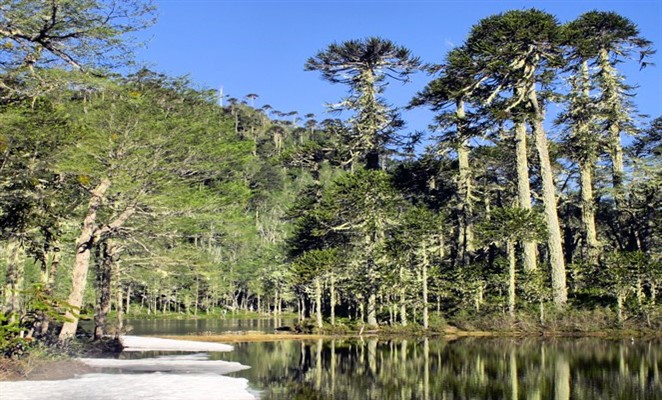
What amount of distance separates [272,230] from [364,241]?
54.5 meters

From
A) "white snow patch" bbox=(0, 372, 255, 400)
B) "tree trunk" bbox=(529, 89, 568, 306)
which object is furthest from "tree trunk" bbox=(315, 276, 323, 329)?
"white snow patch" bbox=(0, 372, 255, 400)

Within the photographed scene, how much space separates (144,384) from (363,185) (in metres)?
26.1

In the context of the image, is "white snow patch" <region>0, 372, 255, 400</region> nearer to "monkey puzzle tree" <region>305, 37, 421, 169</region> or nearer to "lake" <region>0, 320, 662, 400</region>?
"lake" <region>0, 320, 662, 400</region>

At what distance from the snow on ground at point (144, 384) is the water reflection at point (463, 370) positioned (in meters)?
0.94

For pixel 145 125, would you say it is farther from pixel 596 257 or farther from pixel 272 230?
pixel 272 230

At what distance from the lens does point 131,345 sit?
95.6 ft

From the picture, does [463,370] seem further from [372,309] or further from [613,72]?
[613,72]

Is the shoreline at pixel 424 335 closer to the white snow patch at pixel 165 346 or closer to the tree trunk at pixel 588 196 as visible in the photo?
the white snow patch at pixel 165 346

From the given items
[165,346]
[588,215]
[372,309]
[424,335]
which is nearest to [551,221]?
[588,215]

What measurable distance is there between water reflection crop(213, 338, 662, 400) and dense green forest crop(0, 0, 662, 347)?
5632mm

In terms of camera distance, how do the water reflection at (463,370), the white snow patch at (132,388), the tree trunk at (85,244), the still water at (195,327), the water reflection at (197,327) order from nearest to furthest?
the white snow patch at (132,388), the water reflection at (463,370), the tree trunk at (85,244), the still water at (195,327), the water reflection at (197,327)

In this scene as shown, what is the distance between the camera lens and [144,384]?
1420 centimetres

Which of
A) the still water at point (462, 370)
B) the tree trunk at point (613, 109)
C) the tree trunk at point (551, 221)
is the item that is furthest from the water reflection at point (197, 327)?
the tree trunk at point (613, 109)

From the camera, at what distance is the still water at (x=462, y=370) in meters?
13.6
